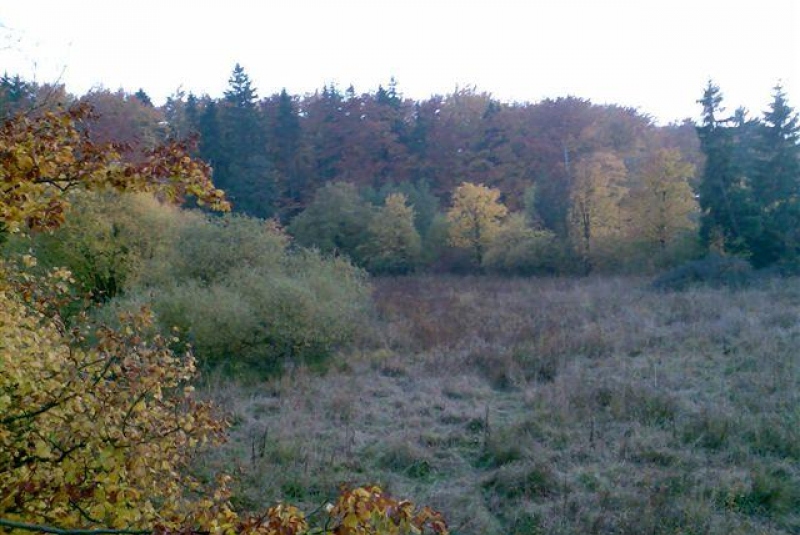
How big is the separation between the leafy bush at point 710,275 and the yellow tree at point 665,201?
19.5 ft

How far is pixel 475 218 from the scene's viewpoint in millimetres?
35719

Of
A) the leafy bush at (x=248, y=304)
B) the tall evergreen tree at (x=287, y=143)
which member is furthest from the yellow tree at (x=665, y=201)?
the tall evergreen tree at (x=287, y=143)

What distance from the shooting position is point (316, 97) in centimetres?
5150

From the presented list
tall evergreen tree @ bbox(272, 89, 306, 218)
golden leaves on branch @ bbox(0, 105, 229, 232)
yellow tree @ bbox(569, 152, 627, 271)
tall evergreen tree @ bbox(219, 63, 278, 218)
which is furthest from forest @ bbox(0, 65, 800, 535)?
Result: tall evergreen tree @ bbox(272, 89, 306, 218)

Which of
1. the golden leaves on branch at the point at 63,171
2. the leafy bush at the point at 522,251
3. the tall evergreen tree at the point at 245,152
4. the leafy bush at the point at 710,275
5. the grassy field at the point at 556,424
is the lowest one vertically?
the grassy field at the point at 556,424

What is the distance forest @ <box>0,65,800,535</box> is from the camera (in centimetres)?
333

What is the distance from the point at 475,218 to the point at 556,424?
2639 centimetres

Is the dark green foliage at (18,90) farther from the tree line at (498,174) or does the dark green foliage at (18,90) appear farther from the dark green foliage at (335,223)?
the dark green foliage at (335,223)

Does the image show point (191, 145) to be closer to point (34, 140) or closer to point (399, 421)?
point (34, 140)

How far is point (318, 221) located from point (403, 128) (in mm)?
13499

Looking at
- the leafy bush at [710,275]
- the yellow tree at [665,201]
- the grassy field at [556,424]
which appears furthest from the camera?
the yellow tree at [665,201]

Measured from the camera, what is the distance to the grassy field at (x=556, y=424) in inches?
285

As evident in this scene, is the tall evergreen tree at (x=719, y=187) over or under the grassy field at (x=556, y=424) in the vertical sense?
over

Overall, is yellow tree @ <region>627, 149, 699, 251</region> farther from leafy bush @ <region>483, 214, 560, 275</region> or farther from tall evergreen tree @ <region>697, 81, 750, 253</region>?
leafy bush @ <region>483, 214, 560, 275</region>
